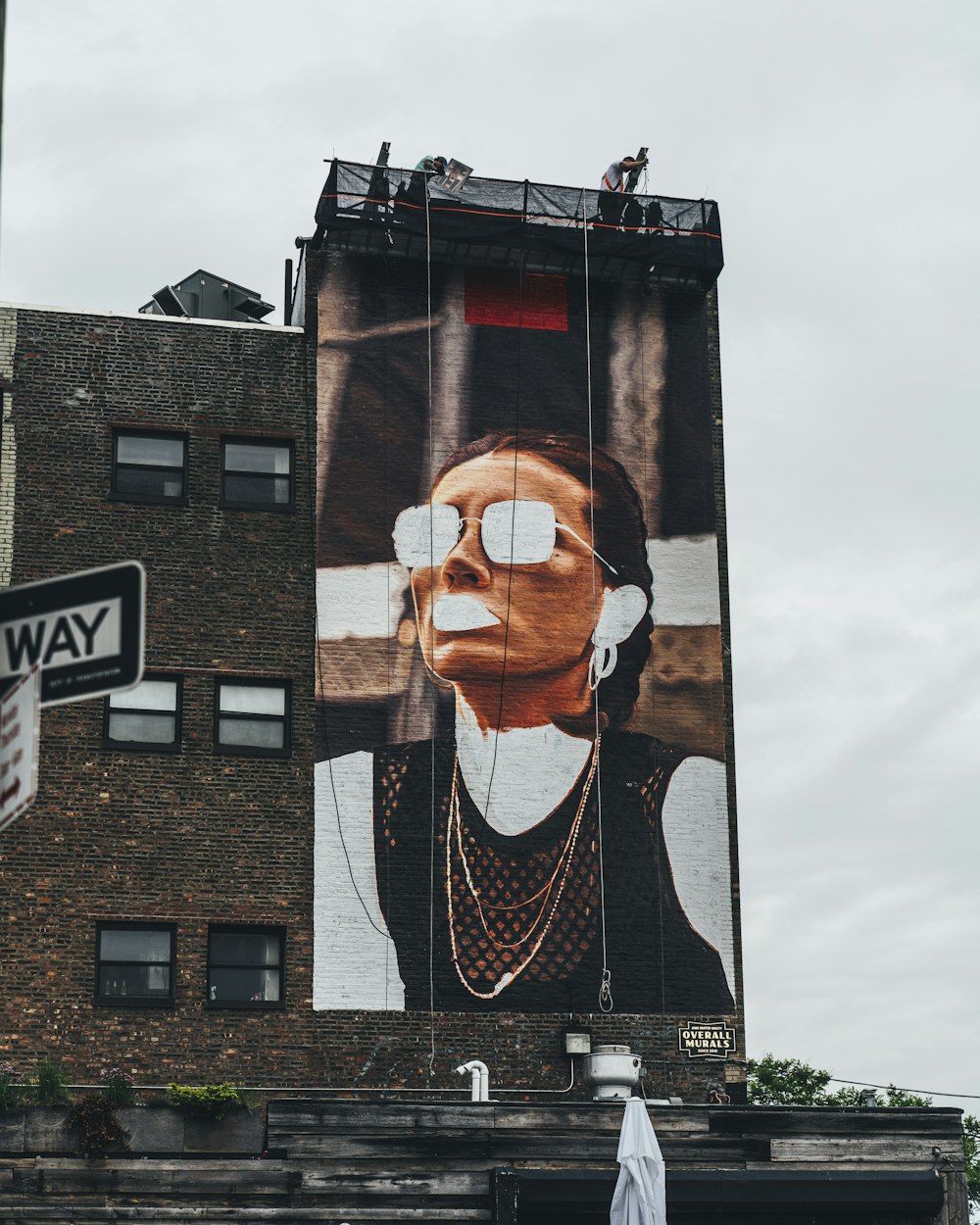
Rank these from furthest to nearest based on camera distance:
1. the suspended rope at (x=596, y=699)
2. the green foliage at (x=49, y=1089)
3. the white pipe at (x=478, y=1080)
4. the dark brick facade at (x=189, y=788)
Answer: the suspended rope at (x=596, y=699) < the dark brick facade at (x=189, y=788) < the white pipe at (x=478, y=1080) < the green foliage at (x=49, y=1089)

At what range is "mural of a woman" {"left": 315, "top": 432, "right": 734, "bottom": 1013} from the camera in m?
31.7

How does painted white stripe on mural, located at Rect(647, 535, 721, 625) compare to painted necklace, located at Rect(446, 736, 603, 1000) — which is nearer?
painted necklace, located at Rect(446, 736, 603, 1000)

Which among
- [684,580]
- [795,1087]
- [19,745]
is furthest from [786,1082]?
[19,745]

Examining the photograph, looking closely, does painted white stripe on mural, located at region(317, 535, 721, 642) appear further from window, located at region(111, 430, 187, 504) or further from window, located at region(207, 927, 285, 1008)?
window, located at region(207, 927, 285, 1008)

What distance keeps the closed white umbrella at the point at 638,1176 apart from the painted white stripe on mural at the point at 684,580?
11.0m

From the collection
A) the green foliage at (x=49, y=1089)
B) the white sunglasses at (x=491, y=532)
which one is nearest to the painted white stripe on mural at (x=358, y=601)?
the white sunglasses at (x=491, y=532)

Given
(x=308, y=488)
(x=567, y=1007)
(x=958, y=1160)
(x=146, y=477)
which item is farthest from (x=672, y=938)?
(x=146, y=477)

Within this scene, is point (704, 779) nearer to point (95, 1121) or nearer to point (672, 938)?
point (672, 938)

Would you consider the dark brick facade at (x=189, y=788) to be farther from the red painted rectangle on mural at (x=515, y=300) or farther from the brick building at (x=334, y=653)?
the red painted rectangle on mural at (x=515, y=300)

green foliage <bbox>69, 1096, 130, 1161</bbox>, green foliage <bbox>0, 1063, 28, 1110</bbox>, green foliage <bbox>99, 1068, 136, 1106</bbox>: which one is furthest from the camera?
green foliage <bbox>99, 1068, 136, 1106</bbox>

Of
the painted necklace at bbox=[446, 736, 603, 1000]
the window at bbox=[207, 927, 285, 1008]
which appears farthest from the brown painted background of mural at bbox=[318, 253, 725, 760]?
the window at bbox=[207, 927, 285, 1008]

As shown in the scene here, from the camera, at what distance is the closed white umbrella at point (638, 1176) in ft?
82.1

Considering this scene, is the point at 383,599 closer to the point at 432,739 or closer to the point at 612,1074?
the point at 432,739

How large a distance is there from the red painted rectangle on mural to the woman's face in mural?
8.32ft
